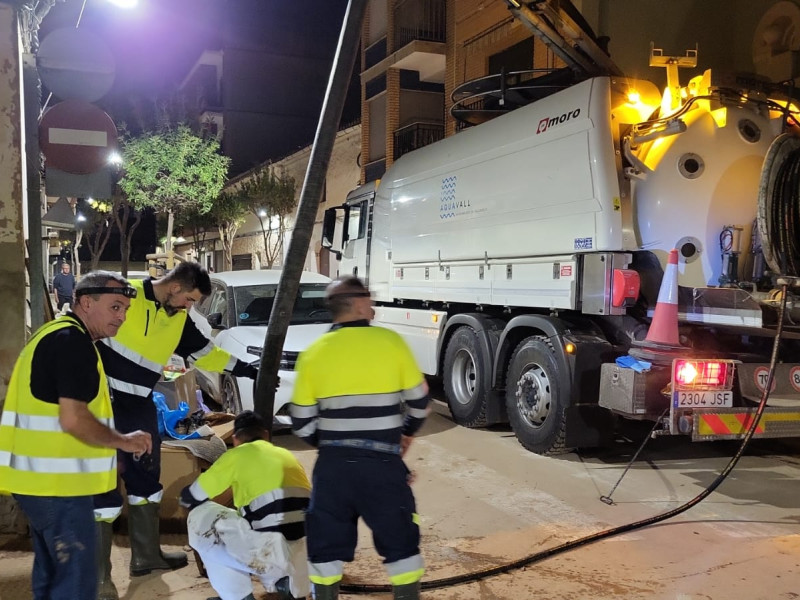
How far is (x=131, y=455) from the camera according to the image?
373 cm

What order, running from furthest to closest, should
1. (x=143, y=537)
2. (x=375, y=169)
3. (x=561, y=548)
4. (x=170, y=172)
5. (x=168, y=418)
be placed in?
(x=170, y=172) → (x=375, y=169) → (x=168, y=418) → (x=561, y=548) → (x=143, y=537)

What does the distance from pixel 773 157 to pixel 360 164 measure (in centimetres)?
1699

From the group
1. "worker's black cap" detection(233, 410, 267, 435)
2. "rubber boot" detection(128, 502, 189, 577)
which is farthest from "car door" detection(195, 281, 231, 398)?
"worker's black cap" detection(233, 410, 267, 435)

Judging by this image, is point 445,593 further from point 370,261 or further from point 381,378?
point 370,261

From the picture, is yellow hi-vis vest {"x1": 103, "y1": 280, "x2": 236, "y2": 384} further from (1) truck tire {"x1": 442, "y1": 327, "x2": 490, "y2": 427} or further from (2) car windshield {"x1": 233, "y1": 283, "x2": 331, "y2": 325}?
(1) truck tire {"x1": 442, "y1": 327, "x2": 490, "y2": 427}

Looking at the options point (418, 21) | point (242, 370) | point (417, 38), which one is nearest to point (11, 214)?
point (242, 370)

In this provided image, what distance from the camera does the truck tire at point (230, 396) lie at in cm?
716

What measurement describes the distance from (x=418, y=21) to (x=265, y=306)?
1452 cm

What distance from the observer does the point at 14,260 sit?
4391mm

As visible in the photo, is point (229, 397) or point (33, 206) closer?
point (33, 206)

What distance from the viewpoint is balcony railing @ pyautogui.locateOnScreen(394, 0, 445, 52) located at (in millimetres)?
19234

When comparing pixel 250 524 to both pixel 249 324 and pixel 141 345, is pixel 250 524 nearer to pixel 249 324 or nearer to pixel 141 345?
pixel 141 345

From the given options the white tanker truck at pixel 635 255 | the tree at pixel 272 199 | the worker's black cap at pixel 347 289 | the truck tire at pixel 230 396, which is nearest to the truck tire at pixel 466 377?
the white tanker truck at pixel 635 255

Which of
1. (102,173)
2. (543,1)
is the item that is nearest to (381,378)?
(102,173)
